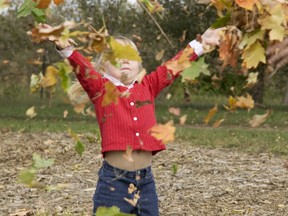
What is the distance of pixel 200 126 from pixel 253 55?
14.9 meters

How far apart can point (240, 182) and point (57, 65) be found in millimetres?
5513

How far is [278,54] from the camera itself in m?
3.16

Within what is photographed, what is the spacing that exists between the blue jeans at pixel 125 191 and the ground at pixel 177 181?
105 cm

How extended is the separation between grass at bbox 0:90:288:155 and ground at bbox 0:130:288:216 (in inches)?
31.6

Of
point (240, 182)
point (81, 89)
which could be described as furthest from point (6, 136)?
point (81, 89)

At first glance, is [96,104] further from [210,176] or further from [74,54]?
[210,176]

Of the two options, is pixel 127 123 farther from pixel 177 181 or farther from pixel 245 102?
pixel 177 181

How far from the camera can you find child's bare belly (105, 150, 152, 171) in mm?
4320

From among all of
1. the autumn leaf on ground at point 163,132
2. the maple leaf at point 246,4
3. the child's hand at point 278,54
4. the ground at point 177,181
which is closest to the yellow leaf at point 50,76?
the autumn leaf on ground at point 163,132

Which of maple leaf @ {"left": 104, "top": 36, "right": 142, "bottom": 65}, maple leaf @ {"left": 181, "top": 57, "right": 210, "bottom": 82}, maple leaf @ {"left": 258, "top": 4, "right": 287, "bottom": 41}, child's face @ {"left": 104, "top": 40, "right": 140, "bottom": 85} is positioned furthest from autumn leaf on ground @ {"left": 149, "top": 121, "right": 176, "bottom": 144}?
child's face @ {"left": 104, "top": 40, "right": 140, "bottom": 85}

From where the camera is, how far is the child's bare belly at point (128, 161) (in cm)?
432

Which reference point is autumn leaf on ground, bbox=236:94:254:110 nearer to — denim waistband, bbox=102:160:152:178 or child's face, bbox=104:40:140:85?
child's face, bbox=104:40:140:85

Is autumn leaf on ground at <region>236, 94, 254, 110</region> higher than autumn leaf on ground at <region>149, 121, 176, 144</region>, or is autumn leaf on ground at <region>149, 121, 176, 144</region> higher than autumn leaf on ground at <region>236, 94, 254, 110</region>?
autumn leaf on ground at <region>236, 94, 254, 110</region>

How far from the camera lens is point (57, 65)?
8.52 feet
